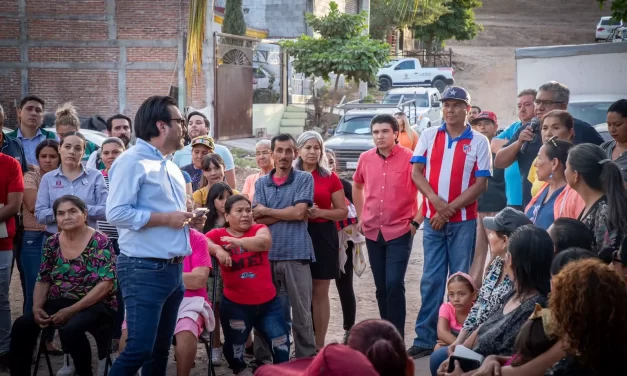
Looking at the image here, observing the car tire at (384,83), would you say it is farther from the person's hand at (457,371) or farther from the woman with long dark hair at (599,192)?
the person's hand at (457,371)

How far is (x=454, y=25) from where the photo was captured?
147 ft

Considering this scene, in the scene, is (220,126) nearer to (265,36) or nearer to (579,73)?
(265,36)

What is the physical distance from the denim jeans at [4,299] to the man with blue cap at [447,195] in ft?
11.6

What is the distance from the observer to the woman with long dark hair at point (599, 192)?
5.18 m

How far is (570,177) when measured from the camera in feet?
18.2

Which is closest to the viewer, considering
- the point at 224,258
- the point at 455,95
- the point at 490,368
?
the point at 490,368

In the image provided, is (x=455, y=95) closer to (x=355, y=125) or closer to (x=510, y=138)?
(x=510, y=138)

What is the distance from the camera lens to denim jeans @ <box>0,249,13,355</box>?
6.89 m

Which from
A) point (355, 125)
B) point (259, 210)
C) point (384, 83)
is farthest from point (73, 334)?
point (384, 83)

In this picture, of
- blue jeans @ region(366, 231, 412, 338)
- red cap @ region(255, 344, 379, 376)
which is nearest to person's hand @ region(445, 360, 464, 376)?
red cap @ region(255, 344, 379, 376)

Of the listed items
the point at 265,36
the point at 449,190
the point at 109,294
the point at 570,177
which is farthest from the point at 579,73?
the point at 265,36

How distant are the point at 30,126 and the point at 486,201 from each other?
5.08 m

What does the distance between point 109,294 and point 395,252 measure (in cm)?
257

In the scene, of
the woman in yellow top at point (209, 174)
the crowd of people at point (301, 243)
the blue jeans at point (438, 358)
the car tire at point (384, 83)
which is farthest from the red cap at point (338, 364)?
the car tire at point (384, 83)
